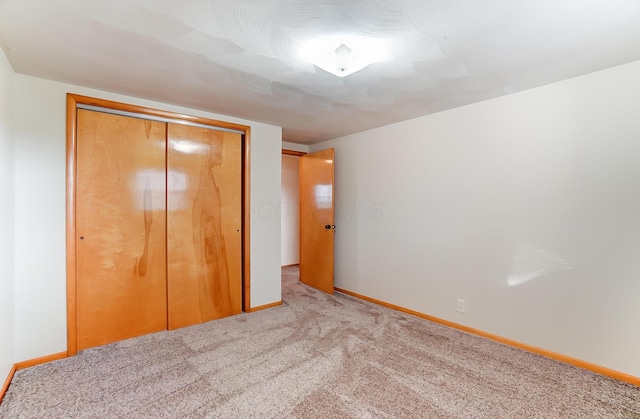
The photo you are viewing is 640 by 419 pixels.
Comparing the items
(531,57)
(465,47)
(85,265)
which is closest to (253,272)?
(85,265)

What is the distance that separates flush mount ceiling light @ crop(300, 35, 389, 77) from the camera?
164cm

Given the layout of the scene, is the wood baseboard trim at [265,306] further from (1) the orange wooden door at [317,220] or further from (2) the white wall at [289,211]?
(2) the white wall at [289,211]

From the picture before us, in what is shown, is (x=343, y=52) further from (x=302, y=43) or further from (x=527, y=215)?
(x=527, y=215)

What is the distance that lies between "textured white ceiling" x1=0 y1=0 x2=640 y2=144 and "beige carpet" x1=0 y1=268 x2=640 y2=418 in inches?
86.6

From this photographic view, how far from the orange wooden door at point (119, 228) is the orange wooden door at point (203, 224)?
0.11 m

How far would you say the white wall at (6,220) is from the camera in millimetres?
1849

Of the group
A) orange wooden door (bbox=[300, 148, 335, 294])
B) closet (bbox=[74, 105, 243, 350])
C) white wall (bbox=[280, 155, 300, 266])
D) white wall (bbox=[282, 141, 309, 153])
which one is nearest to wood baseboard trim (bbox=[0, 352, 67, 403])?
closet (bbox=[74, 105, 243, 350])

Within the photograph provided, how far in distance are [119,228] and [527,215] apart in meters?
3.63

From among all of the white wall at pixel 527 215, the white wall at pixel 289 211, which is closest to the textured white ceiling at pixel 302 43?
the white wall at pixel 527 215

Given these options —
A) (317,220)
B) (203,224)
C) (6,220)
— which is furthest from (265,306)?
(6,220)

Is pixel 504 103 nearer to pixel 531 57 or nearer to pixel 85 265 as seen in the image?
pixel 531 57

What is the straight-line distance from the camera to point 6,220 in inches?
76.7

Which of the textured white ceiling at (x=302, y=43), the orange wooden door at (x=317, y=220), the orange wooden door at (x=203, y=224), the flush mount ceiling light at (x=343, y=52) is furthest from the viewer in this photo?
the orange wooden door at (x=317, y=220)

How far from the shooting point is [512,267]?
8.33 feet
